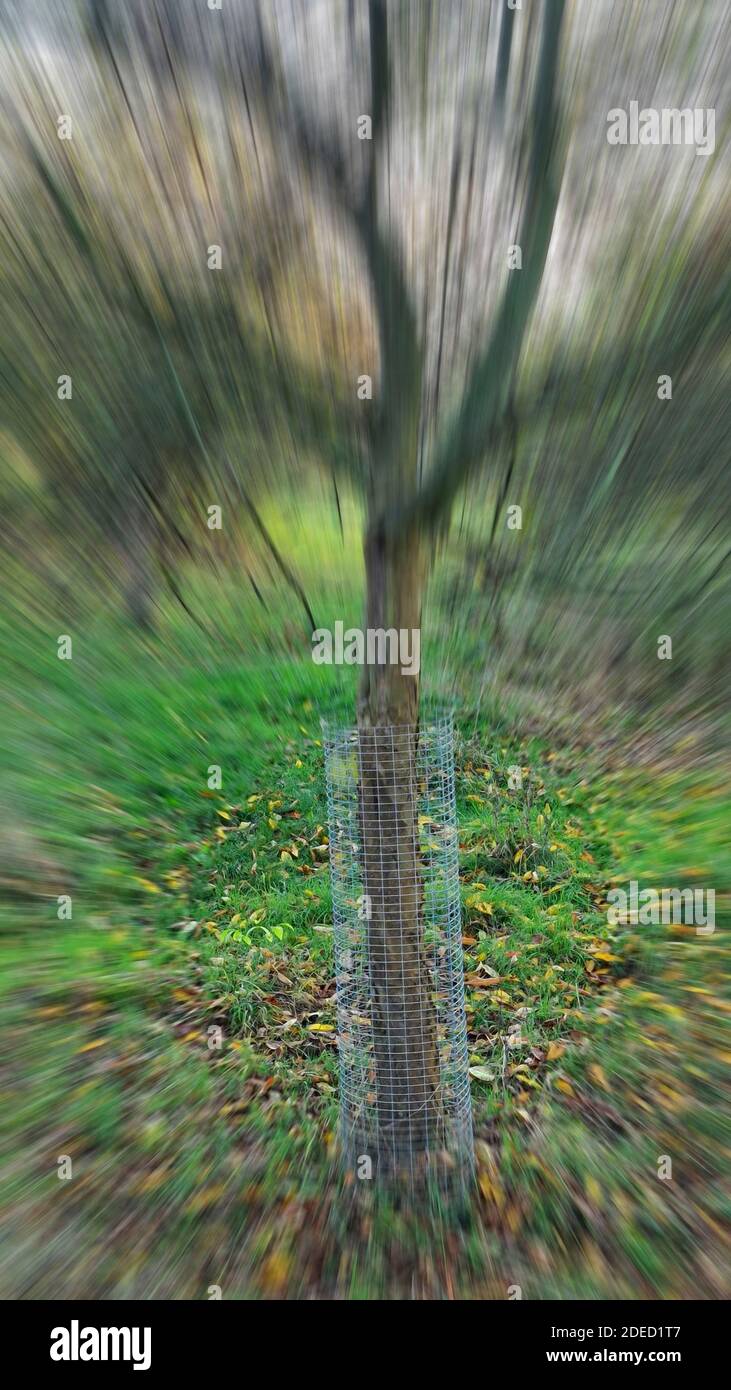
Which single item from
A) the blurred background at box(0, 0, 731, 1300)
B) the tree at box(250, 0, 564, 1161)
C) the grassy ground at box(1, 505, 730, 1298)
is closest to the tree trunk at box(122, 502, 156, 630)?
the blurred background at box(0, 0, 731, 1300)

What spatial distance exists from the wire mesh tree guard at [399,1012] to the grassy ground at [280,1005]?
140mm

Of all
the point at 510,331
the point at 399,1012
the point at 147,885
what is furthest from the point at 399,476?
the point at 147,885

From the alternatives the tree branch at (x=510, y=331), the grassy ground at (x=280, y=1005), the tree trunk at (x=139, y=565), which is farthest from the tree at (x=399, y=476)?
the tree trunk at (x=139, y=565)

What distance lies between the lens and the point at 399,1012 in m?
2.81

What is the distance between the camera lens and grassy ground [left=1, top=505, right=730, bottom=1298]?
2.61 m

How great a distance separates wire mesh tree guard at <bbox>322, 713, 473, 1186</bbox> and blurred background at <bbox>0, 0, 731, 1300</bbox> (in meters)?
0.15

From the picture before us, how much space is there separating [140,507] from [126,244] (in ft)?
2.48

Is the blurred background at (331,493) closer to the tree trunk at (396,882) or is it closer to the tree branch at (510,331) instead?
the tree branch at (510,331)

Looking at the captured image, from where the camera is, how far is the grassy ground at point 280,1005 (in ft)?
8.57

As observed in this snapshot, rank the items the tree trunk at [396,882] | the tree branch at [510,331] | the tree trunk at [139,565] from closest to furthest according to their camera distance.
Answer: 1. the tree branch at [510,331]
2. the tree trunk at [396,882]
3. the tree trunk at [139,565]

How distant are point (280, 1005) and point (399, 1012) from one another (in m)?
1.00

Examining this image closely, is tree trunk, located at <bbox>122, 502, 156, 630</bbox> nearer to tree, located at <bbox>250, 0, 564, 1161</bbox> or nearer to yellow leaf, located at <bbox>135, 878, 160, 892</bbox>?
tree, located at <bbox>250, 0, 564, 1161</bbox>

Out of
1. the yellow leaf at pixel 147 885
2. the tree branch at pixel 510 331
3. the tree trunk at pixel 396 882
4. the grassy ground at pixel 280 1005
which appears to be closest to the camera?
the tree branch at pixel 510 331

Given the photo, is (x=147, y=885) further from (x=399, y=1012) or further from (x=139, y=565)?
(x=399, y=1012)
